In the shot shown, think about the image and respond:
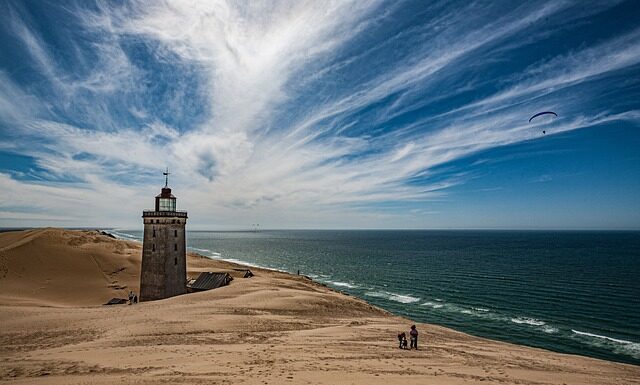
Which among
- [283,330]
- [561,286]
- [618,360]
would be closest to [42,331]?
A: [283,330]

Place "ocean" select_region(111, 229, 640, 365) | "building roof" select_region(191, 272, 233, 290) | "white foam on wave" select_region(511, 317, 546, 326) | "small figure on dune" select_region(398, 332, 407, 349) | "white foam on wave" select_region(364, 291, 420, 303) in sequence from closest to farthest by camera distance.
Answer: "small figure on dune" select_region(398, 332, 407, 349), "ocean" select_region(111, 229, 640, 365), "building roof" select_region(191, 272, 233, 290), "white foam on wave" select_region(511, 317, 546, 326), "white foam on wave" select_region(364, 291, 420, 303)

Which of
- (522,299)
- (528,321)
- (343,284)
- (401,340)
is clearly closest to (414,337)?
(401,340)

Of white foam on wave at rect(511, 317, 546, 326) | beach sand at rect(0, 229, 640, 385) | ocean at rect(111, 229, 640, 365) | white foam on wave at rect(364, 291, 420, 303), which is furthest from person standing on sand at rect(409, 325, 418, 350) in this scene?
white foam on wave at rect(364, 291, 420, 303)

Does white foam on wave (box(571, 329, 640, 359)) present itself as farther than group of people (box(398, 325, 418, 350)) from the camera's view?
Yes

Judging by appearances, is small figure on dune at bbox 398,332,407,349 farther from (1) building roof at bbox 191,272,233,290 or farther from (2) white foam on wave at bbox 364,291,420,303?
(2) white foam on wave at bbox 364,291,420,303

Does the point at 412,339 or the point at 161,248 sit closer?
the point at 412,339

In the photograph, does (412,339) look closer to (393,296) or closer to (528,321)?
(528,321)
